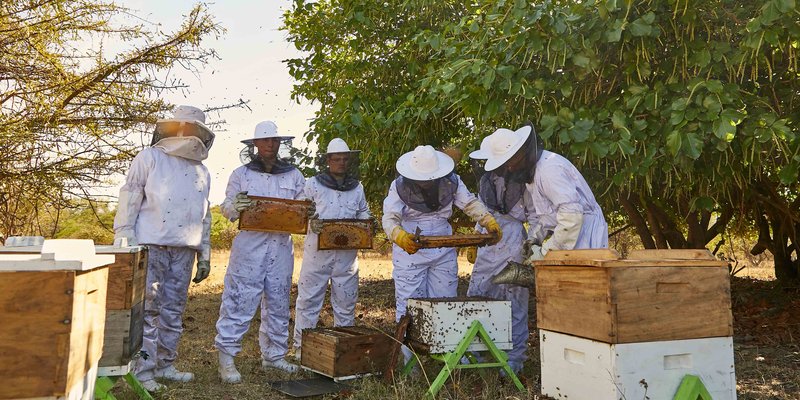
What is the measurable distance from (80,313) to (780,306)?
8.43 metres

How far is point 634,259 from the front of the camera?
3.07m

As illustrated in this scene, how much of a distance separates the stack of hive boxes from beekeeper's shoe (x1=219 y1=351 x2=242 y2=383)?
2.67 meters

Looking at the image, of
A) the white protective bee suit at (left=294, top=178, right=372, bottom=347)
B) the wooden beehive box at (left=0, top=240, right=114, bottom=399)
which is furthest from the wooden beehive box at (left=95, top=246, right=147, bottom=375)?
the white protective bee suit at (left=294, top=178, right=372, bottom=347)

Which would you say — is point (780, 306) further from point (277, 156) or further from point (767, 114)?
point (277, 156)

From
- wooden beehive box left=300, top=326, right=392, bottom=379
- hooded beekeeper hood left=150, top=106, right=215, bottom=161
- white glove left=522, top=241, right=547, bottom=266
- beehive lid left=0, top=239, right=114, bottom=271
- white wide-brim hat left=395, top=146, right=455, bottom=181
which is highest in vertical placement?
hooded beekeeper hood left=150, top=106, right=215, bottom=161

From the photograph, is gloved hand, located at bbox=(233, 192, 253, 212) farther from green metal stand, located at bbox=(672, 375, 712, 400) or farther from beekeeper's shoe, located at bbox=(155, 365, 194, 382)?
green metal stand, located at bbox=(672, 375, 712, 400)

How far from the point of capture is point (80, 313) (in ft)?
7.84

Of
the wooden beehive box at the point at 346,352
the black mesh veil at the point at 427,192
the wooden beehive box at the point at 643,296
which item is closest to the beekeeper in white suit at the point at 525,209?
the black mesh veil at the point at 427,192

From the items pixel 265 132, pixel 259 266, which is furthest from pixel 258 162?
pixel 259 266

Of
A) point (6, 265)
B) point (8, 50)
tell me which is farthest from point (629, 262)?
point (8, 50)

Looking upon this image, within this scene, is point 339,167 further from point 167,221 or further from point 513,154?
point 513,154

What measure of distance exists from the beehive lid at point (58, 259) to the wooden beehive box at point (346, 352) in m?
2.15

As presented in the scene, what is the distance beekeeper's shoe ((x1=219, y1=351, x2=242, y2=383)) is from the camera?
4.82m

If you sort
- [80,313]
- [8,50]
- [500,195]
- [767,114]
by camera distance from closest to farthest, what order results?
[80,313]
[767,114]
[500,195]
[8,50]
